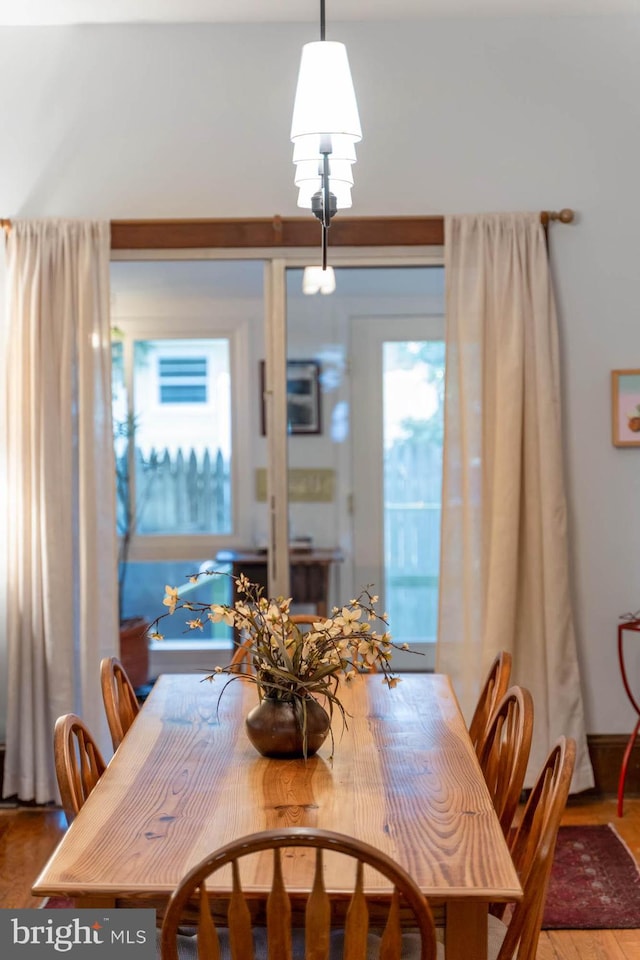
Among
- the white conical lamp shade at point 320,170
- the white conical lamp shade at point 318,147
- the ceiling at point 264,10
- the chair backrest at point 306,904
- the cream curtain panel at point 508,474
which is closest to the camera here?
the chair backrest at point 306,904

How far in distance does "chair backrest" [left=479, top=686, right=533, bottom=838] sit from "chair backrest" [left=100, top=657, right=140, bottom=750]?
0.92m

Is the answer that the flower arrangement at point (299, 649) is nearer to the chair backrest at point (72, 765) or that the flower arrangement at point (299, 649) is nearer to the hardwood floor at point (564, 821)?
the chair backrest at point (72, 765)

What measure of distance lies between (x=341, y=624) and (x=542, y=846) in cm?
66

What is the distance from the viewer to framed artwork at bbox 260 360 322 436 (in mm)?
4266

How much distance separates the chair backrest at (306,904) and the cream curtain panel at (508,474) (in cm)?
244

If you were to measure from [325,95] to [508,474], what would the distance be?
213cm

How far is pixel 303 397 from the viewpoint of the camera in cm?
428

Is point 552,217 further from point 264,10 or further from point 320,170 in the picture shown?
point 320,170

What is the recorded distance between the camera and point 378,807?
2072 millimetres

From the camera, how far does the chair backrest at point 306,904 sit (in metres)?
1.60

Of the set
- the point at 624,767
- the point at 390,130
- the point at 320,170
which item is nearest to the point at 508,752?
the point at 320,170

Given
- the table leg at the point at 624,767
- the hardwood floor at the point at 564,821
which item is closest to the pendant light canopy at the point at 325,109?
the hardwood floor at the point at 564,821

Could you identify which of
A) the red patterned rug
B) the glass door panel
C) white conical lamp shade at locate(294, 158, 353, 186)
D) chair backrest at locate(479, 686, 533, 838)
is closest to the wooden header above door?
the glass door panel

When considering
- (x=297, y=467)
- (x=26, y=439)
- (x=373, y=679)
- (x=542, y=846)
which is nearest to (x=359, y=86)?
(x=297, y=467)
